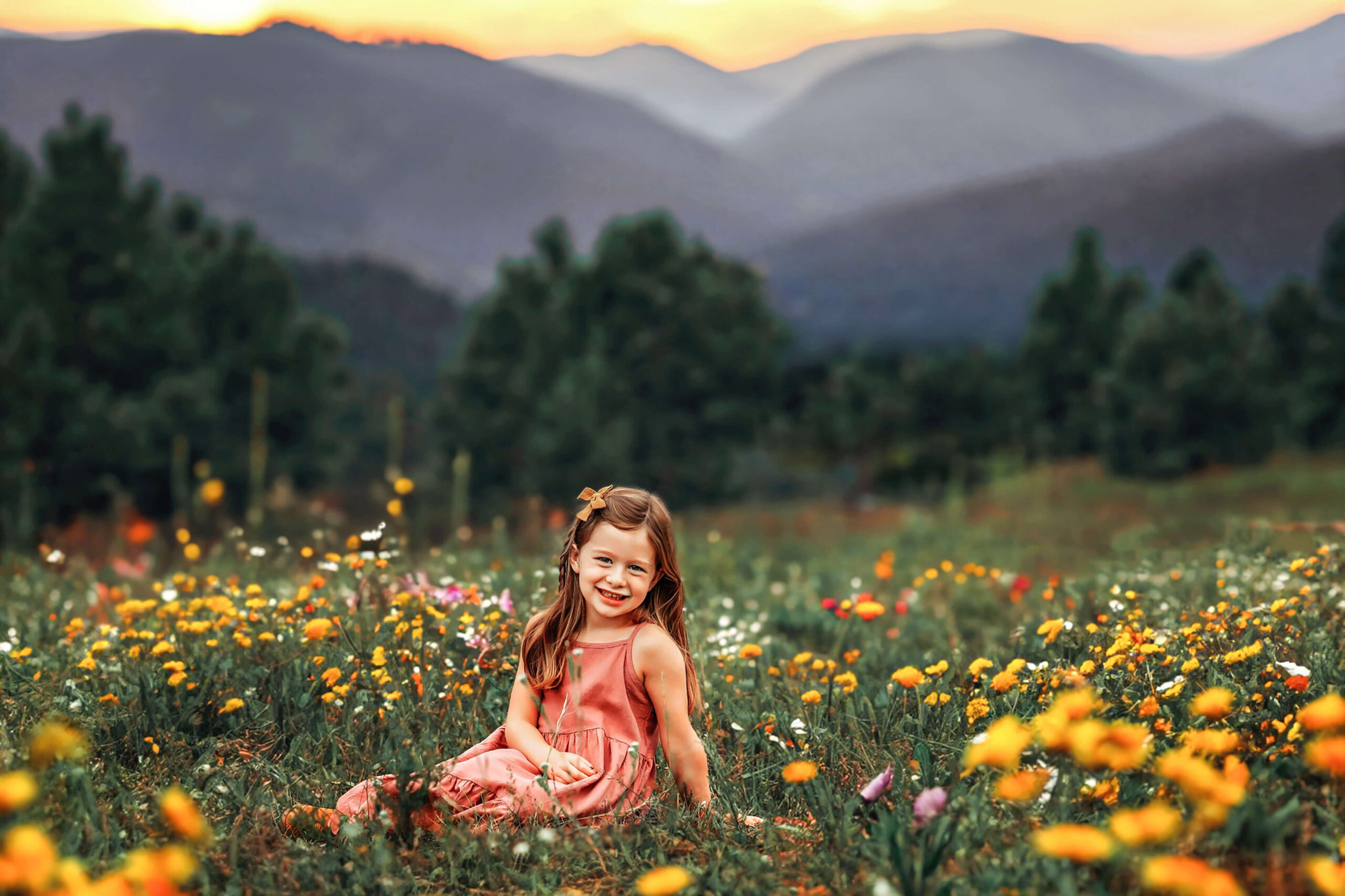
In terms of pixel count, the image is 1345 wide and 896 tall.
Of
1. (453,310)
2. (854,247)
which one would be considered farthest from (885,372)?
(854,247)

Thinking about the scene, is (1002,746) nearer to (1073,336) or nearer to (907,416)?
(1073,336)

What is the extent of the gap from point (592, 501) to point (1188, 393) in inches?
811

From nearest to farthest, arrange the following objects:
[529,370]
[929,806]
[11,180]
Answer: [929,806], [11,180], [529,370]

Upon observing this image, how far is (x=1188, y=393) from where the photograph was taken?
20.4m

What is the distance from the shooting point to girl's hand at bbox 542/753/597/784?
9.23ft

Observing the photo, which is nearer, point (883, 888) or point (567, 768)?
point (883, 888)

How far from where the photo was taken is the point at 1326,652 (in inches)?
121

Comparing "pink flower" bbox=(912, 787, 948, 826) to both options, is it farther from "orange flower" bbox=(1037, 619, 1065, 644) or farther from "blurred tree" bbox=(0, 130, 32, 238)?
"blurred tree" bbox=(0, 130, 32, 238)

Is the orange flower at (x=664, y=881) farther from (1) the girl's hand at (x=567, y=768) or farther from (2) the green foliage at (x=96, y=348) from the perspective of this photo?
(2) the green foliage at (x=96, y=348)

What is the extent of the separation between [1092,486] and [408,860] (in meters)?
20.7

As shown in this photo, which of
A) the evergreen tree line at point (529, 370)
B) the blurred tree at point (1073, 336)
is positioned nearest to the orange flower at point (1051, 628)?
the evergreen tree line at point (529, 370)

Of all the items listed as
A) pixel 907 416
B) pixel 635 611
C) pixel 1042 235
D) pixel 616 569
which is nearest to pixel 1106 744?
pixel 616 569

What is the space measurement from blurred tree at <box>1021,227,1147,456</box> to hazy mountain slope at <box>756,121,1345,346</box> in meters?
19.4

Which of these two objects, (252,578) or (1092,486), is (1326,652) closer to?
(252,578)
